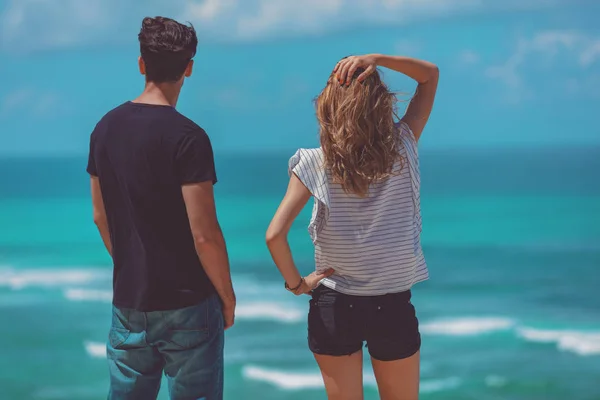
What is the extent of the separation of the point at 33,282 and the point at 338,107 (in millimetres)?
6853

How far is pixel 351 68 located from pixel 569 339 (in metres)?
4.89

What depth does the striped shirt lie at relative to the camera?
1.95m

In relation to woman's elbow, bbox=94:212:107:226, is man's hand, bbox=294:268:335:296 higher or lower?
lower

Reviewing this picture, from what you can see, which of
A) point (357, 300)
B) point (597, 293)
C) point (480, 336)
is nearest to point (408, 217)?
point (357, 300)

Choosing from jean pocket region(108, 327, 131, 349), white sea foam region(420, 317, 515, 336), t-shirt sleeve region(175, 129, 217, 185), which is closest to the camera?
t-shirt sleeve region(175, 129, 217, 185)

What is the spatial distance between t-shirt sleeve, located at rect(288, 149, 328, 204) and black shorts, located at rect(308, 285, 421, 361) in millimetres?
293

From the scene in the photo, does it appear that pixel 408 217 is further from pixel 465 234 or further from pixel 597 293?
pixel 465 234

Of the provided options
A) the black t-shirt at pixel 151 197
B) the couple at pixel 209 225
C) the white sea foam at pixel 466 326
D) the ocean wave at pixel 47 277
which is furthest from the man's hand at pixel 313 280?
the ocean wave at pixel 47 277

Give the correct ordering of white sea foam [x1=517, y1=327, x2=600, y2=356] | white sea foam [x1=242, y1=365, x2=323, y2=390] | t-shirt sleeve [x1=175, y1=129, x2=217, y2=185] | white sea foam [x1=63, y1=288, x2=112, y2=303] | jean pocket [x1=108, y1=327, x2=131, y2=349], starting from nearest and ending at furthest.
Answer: t-shirt sleeve [x1=175, y1=129, x2=217, y2=185]
jean pocket [x1=108, y1=327, x2=131, y2=349]
white sea foam [x1=242, y1=365, x2=323, y2=390]
white sea foam [x1=517, y1=327, x2=600, y2=356]
white sea foam [x1=63, y1=288, x2=112, y2=303]

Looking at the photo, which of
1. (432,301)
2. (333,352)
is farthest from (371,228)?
(432,301)

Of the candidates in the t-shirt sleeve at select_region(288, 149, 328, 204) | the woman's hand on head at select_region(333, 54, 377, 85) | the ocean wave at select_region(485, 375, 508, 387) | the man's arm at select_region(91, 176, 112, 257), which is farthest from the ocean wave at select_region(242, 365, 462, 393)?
the woman's hand on head at select_region(333, 54, 377, 85)

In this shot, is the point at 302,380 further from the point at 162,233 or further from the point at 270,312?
the point at 162,233

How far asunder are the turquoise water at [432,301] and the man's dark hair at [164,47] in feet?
10.1

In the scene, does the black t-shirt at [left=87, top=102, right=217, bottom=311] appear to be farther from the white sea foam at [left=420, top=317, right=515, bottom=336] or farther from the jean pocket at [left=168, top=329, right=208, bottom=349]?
the white sea foam at [left=420, top=317, right=515, bottom=336]
